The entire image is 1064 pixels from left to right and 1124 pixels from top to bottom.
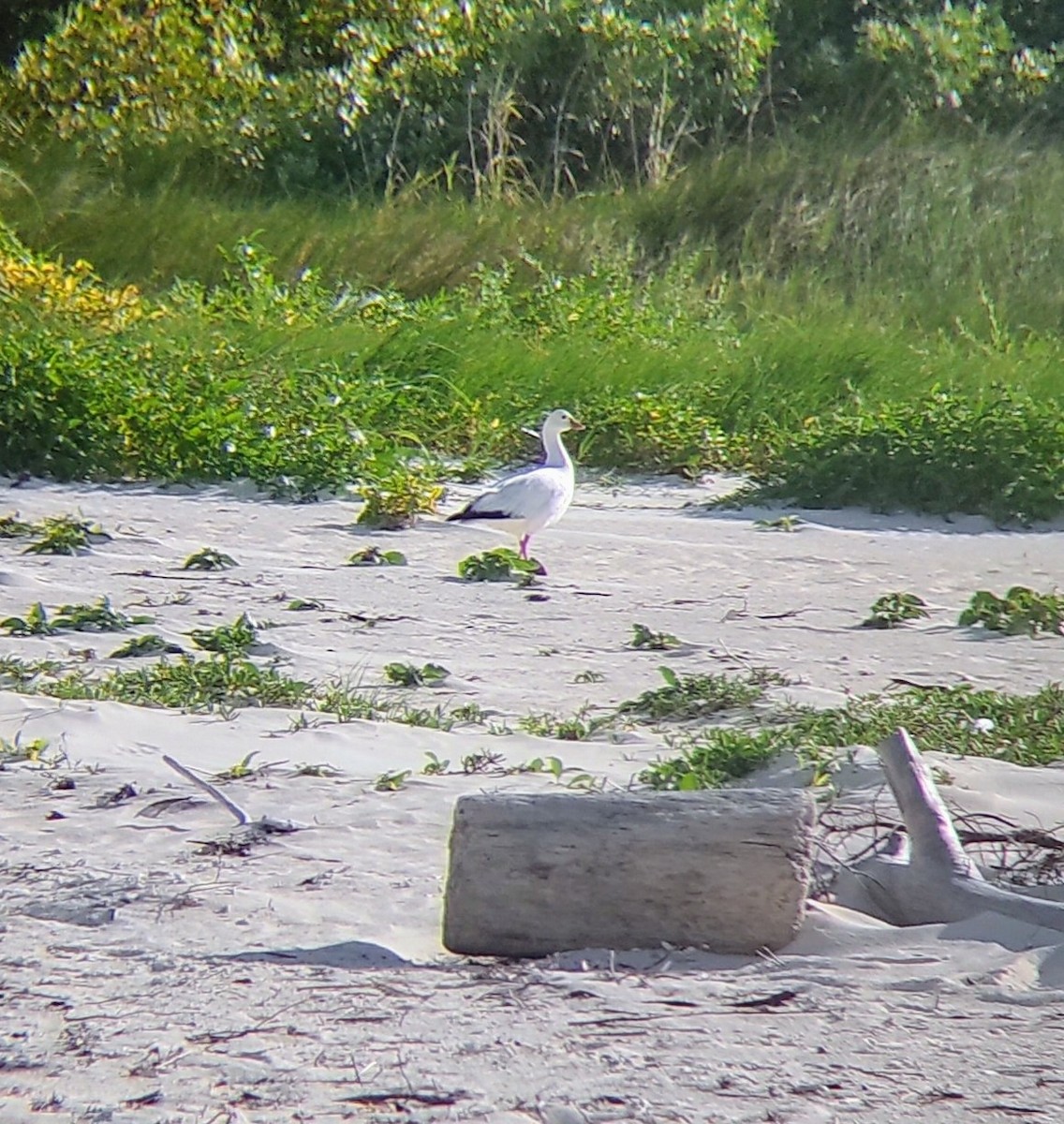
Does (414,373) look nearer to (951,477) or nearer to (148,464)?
(148,464)

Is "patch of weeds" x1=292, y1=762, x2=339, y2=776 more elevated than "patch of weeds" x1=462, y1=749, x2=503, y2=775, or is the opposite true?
"patch of weeds" x1=462, y1=749, x2=503, y2=775

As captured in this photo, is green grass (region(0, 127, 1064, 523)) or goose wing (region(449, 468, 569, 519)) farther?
green grass (region(0, 127, 1064, 523))

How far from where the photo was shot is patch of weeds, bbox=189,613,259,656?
5957 mm

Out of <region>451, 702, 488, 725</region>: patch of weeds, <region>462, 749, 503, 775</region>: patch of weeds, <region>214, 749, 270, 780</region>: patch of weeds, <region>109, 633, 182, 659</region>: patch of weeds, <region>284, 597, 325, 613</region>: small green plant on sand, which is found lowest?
<region>284, 597, 325, 613</region>: small green plant on sand

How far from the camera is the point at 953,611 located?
7086 millimetres

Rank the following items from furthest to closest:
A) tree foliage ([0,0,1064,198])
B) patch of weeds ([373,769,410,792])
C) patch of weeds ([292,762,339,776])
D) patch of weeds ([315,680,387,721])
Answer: tree foliage ([0,0,1064,198])
patch of weeds ([315,680,387,721])
patch of weeds ([292,762,339,776])
patch of weeds ([373,769,410,792])

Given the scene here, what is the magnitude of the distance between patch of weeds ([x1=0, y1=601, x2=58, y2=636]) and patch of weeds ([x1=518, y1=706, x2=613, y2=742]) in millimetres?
1707

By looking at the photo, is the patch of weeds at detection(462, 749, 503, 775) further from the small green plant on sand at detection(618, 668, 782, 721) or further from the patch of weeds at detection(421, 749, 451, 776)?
the small green plant on sand at detection(618, 668, 782, 721)

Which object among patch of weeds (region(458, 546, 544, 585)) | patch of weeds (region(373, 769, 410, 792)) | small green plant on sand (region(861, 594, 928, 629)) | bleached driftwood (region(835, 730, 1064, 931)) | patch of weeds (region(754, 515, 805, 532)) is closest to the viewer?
bleached driftwood (region(835, 730, 1064, 931))

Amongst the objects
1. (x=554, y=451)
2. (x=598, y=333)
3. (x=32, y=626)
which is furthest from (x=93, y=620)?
(x=598, y=333)

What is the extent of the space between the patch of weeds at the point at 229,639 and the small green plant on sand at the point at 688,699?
3.89 ft

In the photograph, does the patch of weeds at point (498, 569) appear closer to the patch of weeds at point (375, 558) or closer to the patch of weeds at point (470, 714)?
the patch of weeds at point (375, 558)

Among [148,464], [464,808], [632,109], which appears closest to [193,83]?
[632,109]

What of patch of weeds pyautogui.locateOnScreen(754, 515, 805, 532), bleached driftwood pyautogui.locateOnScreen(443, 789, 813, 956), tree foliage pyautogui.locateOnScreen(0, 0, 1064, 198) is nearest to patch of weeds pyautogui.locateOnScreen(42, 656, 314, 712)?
bleached driftwood pyautogui.locateOnScreen(443, 789, 813, 956)
